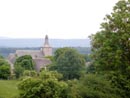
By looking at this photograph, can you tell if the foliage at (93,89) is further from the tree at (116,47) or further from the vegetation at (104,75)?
the tree at (116,47)

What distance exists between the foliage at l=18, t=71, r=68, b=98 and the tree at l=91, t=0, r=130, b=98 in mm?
2830

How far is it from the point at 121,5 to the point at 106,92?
519 centimetres

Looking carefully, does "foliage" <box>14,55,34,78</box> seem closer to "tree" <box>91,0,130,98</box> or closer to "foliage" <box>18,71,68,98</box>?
"tree" <box>91,0,130,98</box>

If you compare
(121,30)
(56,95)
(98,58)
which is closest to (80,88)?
(56,95)

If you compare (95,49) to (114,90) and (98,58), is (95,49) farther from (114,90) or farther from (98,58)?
(114,90)

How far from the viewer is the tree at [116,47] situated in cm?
2119

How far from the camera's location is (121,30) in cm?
2195

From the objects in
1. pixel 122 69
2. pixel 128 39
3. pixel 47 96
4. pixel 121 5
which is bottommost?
pixel 47 96

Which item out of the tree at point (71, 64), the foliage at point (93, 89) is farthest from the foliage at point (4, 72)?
the foliage at point (93, 89)

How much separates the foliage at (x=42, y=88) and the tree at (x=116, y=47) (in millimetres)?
2830

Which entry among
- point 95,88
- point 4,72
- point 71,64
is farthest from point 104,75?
point 4,72

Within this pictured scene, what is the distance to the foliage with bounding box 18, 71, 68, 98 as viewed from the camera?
20438 mm

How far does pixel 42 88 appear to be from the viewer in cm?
2050

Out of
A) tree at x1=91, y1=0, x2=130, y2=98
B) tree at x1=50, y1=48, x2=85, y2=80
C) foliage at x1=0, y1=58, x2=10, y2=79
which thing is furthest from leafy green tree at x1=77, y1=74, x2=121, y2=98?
foliage at x1=0, y1=58, x2=10, y2=79
